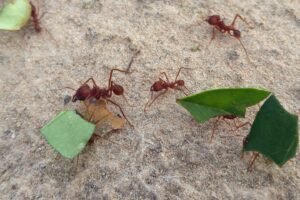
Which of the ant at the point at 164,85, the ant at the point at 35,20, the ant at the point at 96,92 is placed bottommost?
the ant at the point at 35,20

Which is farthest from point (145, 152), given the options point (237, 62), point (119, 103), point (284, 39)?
point (284, 39)

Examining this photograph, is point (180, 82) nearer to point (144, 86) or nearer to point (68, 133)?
point (144, 86)

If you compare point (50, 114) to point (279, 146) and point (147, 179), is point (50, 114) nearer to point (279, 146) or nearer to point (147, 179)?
point (147, 179)

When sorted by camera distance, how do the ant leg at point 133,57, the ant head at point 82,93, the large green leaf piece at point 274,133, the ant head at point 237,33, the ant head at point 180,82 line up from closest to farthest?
the large green leaf piece at point 274,133
the ant head at point 82,93
the ant head at point 180,82
the ant leg at point 133,57
the ant head at point 237,33

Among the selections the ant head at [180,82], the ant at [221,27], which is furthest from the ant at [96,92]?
the ant at [221,27]

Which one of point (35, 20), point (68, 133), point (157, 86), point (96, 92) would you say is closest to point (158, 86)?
point (157, 86)

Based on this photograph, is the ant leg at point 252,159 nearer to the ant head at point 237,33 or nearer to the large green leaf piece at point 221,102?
the large green leaf piece at point 221,102

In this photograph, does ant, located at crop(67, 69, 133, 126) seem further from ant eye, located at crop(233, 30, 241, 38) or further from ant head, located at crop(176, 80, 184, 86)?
ant eye, located at crop(233, 30, 241, 38)
